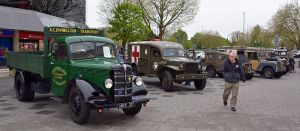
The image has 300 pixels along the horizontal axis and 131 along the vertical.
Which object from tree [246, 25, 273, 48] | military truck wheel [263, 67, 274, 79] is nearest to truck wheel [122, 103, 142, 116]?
military truck wheel [263, 67, 274, 79]

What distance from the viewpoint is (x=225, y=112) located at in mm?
9984

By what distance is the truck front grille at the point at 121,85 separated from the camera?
26.8 feet

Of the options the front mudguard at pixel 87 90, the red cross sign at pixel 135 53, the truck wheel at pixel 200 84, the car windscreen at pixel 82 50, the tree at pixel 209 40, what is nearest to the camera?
the front mudguard at pixel 87 90

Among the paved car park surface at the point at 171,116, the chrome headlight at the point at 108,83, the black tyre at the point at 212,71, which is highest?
the chrome headlight at the point at 108,83

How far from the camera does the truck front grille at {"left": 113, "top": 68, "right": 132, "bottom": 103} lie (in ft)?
26.8

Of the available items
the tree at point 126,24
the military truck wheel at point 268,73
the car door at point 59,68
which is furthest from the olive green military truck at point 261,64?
the car door at point 59,68

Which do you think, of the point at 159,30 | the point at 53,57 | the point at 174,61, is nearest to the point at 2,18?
the point at 174,61

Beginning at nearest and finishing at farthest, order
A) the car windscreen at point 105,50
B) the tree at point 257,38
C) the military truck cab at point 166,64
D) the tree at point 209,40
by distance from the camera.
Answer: the car windscreen at point 105,50, the military truck cab at point 166,64, the tree at point 257,38, the tree at point 209,40

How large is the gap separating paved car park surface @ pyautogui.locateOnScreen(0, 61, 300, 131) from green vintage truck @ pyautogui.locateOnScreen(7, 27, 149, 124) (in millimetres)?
415

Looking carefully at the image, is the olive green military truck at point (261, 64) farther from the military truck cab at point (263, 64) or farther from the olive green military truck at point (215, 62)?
the olive green military truck at point (215, 62)

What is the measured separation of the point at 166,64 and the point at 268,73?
1053 cm

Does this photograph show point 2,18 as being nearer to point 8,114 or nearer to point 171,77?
point 171,77

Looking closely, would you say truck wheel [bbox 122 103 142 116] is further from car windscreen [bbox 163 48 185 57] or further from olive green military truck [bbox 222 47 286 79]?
olive green military truck [bbox 222 47 286 79]

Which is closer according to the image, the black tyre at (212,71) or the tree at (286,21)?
the black tyre at (212,71)
